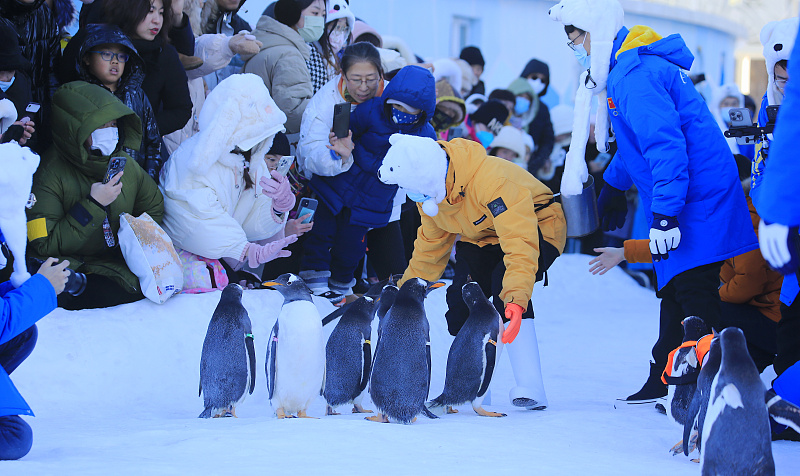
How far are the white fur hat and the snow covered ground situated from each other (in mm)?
1624

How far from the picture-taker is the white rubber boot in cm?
379

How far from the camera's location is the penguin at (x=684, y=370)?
294 centimetres

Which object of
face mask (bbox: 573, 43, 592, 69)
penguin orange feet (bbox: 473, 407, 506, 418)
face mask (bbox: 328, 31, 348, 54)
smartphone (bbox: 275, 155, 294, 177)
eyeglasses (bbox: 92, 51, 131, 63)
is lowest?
penguin orange feet (bbox: 473, 407, 506, 418)

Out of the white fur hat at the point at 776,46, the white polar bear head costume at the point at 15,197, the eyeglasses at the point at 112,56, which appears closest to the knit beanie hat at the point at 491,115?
the white fur hat at the point at 776,46

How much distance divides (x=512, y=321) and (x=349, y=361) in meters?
0.80

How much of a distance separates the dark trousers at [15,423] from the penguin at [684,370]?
2135 millimetres

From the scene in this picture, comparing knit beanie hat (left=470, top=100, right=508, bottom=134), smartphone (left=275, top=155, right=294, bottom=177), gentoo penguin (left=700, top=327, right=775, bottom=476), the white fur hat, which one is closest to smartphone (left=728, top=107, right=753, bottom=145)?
the white fur hat

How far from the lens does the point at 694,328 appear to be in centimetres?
314

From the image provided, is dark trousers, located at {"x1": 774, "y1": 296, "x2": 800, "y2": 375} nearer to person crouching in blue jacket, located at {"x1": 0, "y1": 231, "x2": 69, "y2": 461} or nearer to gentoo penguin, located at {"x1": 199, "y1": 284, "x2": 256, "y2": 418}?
gentoo penguin, located at {"x1": 199, "y1": 284, "x2": 256, "y2": 418}

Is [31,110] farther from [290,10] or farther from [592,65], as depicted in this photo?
[592,65]

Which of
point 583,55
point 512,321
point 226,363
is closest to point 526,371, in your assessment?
point 512,321

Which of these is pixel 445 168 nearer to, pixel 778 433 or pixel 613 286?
pixel 778 433

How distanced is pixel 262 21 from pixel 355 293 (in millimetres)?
1906

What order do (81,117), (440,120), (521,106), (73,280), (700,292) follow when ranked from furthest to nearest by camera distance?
1. (521,106)
2. (440,120)
3. (81,117)
4. (73,280)
5. (700,292)
